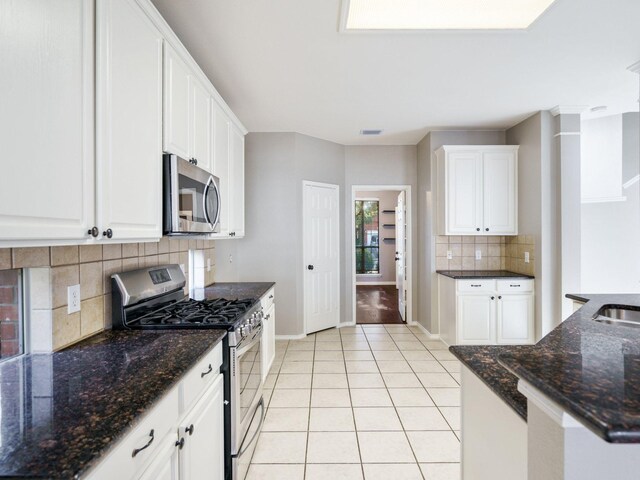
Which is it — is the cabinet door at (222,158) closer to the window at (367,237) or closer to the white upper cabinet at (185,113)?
the white upper cabinet at (185,113)

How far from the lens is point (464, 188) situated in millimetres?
4105

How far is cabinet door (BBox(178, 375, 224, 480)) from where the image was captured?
128cm

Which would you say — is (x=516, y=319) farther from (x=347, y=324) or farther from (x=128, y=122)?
(x=128, y=122)

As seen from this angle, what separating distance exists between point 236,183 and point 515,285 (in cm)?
320

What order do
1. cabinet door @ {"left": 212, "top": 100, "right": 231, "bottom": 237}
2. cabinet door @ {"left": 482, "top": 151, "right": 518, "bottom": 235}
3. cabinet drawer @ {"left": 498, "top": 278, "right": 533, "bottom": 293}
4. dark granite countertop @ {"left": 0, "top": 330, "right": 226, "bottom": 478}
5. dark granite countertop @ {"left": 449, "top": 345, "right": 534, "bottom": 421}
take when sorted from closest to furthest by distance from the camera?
1. dark granite countertop @ {"left": 0, "top": 330, "right": 226, "bottom": 478}
2. dark granite countertop @ {"left": 449, "top": 345, "right": 534, "bottom": 421}
3. cabinet door @ {"left": 212, "top": 100, "right": 231, "bottom": 237}
4. cabinet drawer @ {"left": 498, "top": 278, "right": 533, "bottom": 293}
5. cabinet door @ {"left": 482, "top": 151, "right": 518, "bottom": 235}

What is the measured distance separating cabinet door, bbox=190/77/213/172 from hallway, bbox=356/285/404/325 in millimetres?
3575

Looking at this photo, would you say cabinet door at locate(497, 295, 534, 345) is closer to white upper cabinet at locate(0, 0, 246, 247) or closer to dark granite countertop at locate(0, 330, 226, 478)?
dark granite countertop at locate(0, 330, 226, 478)

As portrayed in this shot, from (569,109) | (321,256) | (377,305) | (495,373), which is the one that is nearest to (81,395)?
(495,373)

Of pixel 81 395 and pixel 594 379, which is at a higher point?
pixel 594 379

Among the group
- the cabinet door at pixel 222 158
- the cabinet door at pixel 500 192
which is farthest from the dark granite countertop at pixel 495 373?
the cabinet door at pixel 500 192

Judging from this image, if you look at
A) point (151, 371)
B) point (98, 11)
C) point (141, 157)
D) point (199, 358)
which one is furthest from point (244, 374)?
point (98, 11)

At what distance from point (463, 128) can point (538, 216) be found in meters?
1.40

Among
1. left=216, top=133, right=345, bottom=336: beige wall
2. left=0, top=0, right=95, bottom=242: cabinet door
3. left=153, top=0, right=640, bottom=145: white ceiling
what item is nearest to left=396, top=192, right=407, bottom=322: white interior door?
left=153, top=0, right=640, bottom=145: white ceiling

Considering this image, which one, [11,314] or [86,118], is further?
[11,314]
